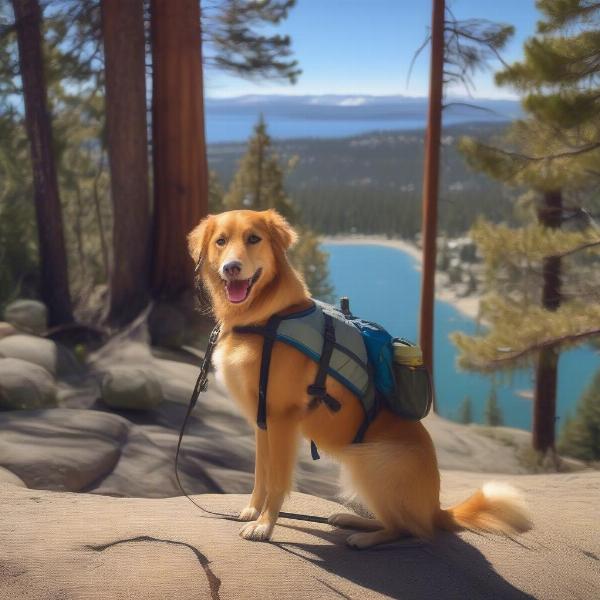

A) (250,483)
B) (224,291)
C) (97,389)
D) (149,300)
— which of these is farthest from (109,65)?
(224,291)

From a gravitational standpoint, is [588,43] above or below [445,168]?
above

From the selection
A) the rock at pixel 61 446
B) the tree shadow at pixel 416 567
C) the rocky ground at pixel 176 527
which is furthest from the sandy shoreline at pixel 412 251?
the tree shadow at pixel 416 567

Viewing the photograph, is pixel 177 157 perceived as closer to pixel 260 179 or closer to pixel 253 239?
pixel 253 239

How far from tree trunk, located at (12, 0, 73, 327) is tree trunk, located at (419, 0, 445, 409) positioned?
5.18m

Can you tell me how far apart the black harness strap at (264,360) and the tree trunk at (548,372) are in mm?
7823

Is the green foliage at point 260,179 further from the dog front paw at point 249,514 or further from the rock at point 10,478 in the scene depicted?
the dog front paw at point 249,514

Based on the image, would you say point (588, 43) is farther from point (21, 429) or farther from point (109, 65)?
point (21, 429)

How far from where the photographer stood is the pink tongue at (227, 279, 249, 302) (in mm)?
2859

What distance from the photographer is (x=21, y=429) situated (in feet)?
16.5

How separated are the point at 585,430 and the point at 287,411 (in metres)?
16.6

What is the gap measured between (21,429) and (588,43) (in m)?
6.82

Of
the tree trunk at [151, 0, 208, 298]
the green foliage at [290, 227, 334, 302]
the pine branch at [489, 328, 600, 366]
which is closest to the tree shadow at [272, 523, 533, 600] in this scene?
the pine branch at [489, 328, 600, 366]

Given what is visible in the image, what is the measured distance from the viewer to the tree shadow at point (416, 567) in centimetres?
276

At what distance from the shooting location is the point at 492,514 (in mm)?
3336
